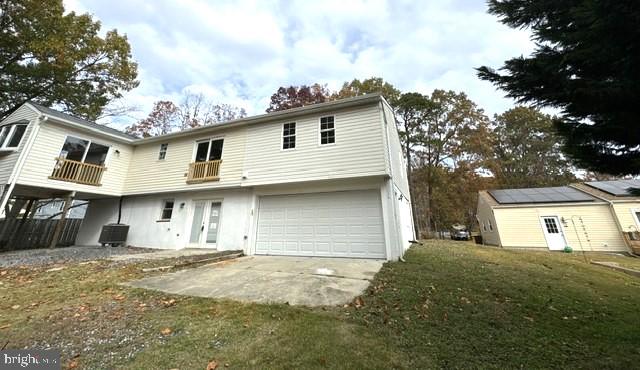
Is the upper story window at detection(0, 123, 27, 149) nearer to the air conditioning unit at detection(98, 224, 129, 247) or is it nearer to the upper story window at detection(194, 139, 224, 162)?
the air conditioning unit at detection(98, 224, 129, 247)

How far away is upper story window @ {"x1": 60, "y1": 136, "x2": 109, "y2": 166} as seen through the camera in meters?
10.4

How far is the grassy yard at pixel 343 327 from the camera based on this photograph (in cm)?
239

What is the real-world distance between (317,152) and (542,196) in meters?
17.5

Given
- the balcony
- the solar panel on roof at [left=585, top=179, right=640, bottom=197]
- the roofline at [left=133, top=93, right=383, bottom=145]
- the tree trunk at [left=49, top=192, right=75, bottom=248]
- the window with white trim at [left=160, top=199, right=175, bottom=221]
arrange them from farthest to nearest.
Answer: the solar panel on roof at [left=585, top=179, right=640, bottom=197] < the window with white trim at [left=160, top=199, right=175, bottom=221] < the balcony < the tree trunk at [left=49, top=192, right=75, bottom=248] < the roofline at [left=133, top=93, right=383, bottom=145]

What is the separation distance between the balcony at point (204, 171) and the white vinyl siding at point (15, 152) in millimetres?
5982

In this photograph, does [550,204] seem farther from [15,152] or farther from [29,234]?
[29,234]

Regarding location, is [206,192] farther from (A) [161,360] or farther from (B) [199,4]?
(A) [161,360]

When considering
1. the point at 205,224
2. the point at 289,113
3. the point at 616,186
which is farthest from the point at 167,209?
the point at 616,186

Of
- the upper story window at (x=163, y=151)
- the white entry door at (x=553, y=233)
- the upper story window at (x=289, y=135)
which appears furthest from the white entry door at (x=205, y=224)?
the white entry door at (x=553, y=233)

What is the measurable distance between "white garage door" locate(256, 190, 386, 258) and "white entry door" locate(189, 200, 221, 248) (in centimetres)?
219

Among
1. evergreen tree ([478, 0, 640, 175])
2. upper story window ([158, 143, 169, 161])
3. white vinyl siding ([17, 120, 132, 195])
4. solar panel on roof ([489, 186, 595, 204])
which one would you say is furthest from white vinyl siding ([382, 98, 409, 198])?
white vinyl siding ([17, 120, 132, 195])

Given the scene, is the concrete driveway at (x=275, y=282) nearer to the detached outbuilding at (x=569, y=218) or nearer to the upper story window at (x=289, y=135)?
the upper story window at (x=289, y=135)

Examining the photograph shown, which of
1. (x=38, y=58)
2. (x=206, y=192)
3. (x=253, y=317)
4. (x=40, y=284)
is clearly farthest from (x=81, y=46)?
(x=253, y=317)

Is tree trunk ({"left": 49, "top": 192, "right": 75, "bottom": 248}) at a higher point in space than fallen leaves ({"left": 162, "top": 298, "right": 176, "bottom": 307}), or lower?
higher
